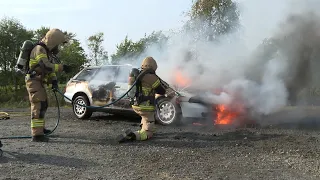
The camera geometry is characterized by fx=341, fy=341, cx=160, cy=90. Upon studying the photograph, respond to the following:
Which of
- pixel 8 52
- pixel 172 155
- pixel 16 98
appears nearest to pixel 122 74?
pixel 172 155

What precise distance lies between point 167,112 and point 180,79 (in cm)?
110

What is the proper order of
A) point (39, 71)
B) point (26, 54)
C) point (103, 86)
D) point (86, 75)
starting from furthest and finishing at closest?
1. point (86, 75)
2. point (103, 86)
3. point (26, 54)
4. point (39, 71)

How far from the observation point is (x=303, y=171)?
4.77 m

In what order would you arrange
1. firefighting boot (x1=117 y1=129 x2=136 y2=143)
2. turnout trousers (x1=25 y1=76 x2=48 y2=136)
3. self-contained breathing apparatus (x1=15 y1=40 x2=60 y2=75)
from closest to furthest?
firefighting boot (x1=117 y1=129 x2=136 y2=143) → turnout trousers (x1=25 y1=76 x2=48 y2=136) → self-contained breathing apparatus (x1=15 y1=40 x2=60 y2=75)

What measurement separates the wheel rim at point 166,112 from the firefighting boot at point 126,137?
2.25 metres

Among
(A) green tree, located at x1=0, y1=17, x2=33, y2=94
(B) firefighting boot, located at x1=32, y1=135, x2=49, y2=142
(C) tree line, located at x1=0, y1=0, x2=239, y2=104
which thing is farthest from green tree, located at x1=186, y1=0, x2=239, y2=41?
(A) green tree, located at x1=0, y1=17, x2=33, y2=94

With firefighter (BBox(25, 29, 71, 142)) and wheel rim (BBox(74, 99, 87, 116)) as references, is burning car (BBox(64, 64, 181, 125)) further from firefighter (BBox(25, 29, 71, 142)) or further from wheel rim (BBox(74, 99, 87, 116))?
firefighter (BBox(25, 29, 71, 142))

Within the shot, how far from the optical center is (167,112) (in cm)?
911

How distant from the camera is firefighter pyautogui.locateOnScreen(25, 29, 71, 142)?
716cm

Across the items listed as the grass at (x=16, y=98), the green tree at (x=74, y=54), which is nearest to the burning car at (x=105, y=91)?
the grass at (x=16, y=98)

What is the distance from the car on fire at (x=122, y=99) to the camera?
8.84 m

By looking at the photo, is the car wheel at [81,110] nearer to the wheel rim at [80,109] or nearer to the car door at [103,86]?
the wheel rim at [80,109]

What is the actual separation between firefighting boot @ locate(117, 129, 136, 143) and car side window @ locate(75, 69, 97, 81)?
4388 millimetres

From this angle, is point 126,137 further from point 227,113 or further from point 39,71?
point 227,113
